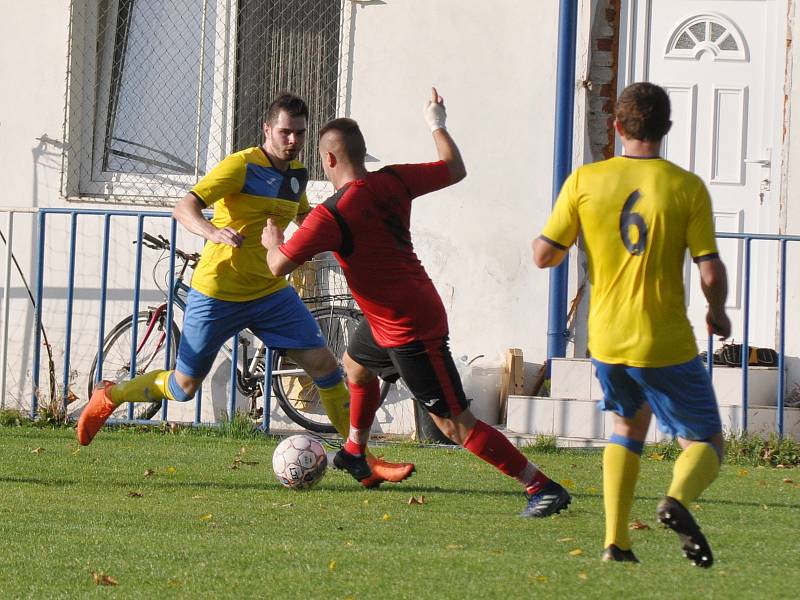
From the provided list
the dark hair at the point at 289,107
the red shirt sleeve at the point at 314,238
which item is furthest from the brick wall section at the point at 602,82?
the red shirt sleeve at the point at 314,238

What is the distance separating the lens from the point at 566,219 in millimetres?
4238

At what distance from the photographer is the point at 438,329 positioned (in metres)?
5.53

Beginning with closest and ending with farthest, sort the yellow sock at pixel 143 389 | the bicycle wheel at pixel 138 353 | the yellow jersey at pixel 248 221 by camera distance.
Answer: the yellow jersey at pixel 248 221 < the yellow sock at pixel 143 389 < the bicycle wheel at pixel 138 353

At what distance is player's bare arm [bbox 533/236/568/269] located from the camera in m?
4.27

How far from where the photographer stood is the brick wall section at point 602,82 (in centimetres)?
921

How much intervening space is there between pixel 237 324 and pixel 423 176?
160 centimetres

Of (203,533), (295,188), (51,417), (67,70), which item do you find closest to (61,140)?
(67,70)

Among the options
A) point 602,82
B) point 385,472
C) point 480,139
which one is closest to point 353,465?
point 385,472

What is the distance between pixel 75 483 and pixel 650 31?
5519 millimetres

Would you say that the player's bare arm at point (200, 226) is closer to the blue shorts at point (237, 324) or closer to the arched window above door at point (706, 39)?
the blue shorts at point (237, 324)

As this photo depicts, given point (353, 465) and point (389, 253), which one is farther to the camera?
point (353, 465)

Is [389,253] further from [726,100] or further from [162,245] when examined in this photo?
[726,100]

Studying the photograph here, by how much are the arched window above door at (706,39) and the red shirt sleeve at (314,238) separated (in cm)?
491

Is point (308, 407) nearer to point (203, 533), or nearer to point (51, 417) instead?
point (51, 417)
